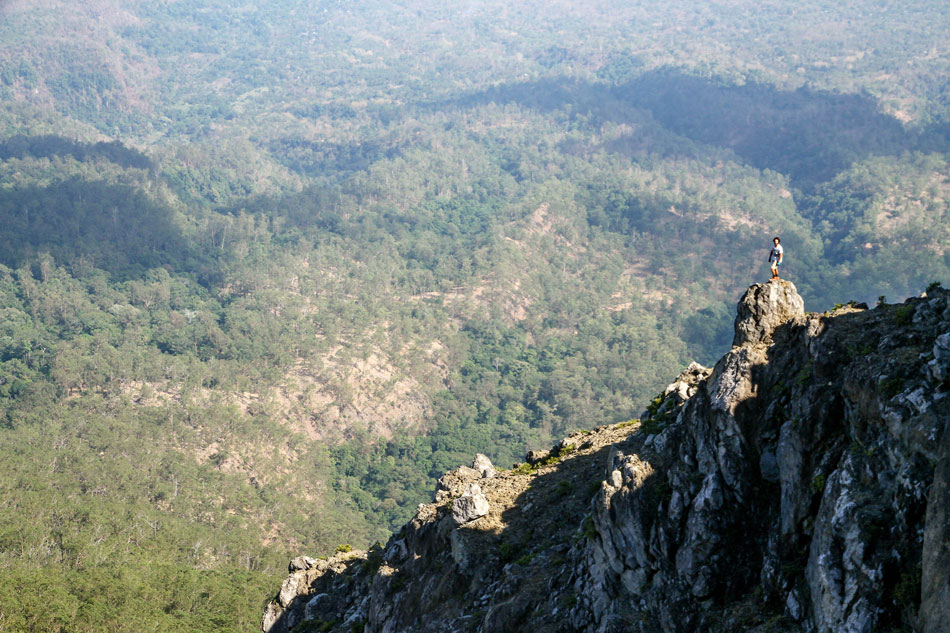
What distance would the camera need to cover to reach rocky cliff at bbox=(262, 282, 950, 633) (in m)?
12.2

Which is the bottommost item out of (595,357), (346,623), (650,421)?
(595,357)

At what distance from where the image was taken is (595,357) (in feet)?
478

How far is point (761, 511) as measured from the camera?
15.5 m

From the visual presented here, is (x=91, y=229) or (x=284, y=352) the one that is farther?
(x=91, y=229)

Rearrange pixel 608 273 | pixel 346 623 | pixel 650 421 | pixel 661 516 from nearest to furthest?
pixel 661 516
pixel 650 421
pixel 346 623
pixel 608 273

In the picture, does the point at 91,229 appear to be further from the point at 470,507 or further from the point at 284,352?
the point at 470,507

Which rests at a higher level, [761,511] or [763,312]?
[763,312]

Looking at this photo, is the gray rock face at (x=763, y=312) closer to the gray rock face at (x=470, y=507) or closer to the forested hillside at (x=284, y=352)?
the gray rock face at (x=470, y=507)

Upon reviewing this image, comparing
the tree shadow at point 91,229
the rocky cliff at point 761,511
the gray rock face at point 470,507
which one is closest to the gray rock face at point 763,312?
the rocky cliff at point 761,511

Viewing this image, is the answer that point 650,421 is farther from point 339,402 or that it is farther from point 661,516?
point 339,402

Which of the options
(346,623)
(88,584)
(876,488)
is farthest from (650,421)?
(88,584)

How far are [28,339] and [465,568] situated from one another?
120 metres

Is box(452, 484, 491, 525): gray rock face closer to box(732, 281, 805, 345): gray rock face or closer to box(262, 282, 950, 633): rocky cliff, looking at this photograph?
box(262, 282, 950, 633): rocky cliff

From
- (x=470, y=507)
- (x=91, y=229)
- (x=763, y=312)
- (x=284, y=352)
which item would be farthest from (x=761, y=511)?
(x=91, y=229)
